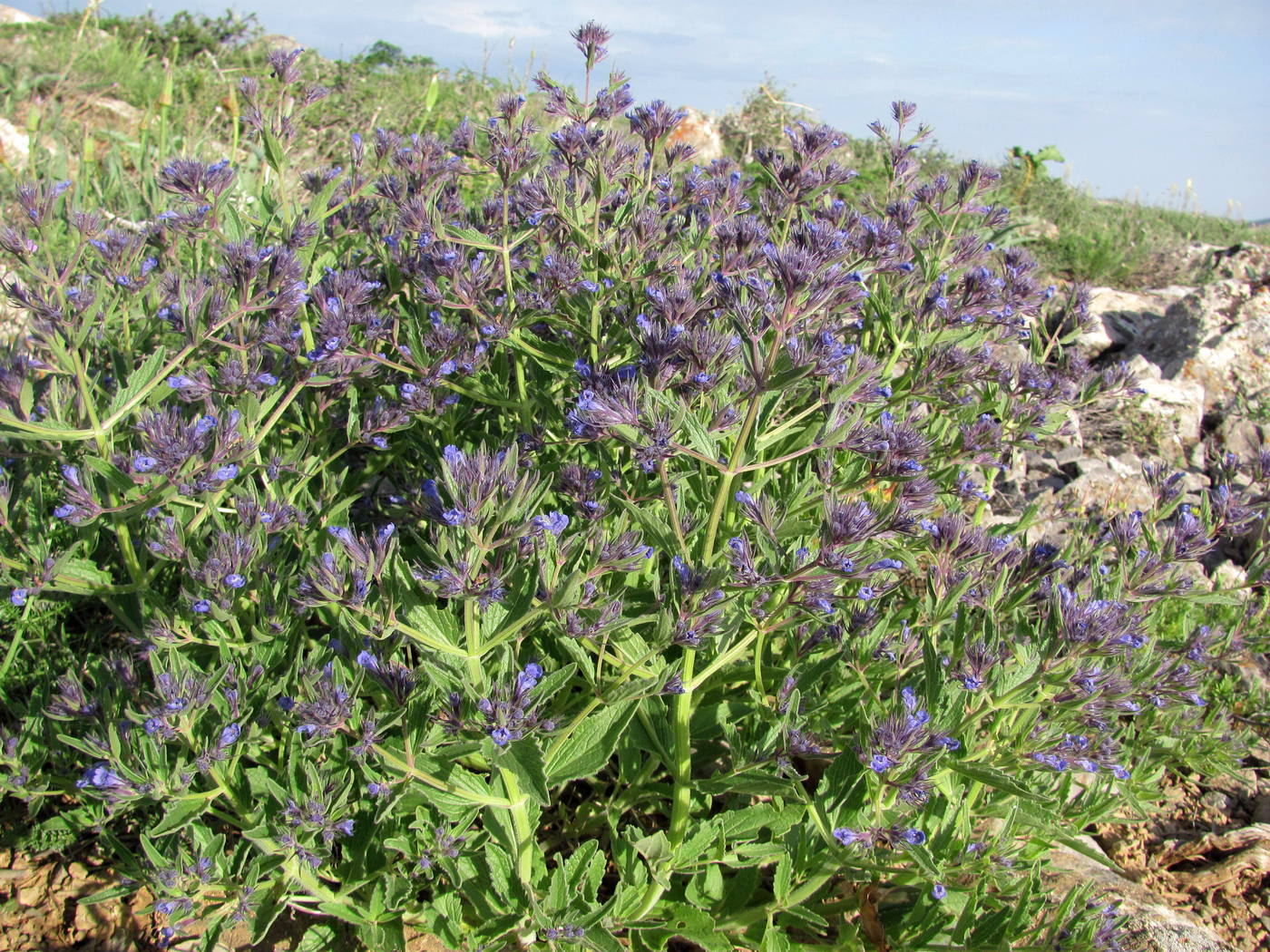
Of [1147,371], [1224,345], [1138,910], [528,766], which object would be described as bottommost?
[1138,910]

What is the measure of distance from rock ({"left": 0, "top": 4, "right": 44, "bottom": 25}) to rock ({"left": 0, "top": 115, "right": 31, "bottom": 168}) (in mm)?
5875

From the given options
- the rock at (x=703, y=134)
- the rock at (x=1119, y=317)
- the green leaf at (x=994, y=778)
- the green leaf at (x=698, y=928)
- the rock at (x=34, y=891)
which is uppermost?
the rock at (x=703, y=134)

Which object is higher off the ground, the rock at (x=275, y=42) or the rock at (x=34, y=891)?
the rock at (x=275, y=42)

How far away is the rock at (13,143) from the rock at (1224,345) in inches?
460

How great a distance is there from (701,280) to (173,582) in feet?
8.67

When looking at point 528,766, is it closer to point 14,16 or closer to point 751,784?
point 751,784

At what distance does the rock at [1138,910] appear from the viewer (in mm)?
3143

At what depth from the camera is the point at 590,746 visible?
2.68 m

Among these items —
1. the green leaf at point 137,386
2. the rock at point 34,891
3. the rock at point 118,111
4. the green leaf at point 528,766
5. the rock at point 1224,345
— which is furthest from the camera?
the rock at point 118,111

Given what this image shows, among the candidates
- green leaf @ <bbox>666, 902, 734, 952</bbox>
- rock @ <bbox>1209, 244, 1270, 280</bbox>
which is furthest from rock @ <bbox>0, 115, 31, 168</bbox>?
rock @ <bbox>1209, 244, 1270, 280</bbox>

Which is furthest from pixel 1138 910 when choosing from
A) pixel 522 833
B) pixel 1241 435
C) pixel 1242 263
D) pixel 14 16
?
pixel 14 16

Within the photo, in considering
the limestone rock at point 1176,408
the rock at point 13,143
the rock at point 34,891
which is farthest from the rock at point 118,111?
the limestone rock at point 1176,408

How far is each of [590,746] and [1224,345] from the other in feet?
26.3

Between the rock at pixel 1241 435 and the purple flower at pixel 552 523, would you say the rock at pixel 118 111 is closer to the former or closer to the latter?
the purple flower at pixel 552 523
